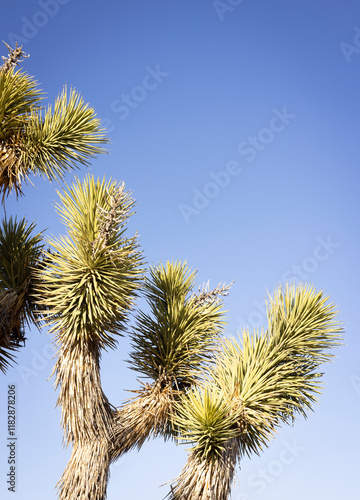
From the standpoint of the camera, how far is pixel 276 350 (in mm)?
6969

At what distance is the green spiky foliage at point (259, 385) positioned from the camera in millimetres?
6312

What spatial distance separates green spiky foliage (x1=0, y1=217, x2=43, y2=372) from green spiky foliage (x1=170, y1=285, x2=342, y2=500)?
2227mm

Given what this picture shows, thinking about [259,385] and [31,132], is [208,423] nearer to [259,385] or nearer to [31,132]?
[259,385]

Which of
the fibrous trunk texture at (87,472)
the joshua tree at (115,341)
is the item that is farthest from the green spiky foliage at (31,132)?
the fibrous trunk texture at (87,472)

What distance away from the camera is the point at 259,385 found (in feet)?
21.5

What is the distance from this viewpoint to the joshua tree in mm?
6344

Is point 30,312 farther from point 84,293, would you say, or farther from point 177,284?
point 177,284

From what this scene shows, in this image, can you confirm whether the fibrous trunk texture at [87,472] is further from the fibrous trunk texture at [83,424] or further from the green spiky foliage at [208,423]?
the green spiky foliage at [208,423]

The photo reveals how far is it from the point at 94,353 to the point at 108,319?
51 centimetres

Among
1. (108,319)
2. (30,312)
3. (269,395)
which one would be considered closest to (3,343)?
(30,312)

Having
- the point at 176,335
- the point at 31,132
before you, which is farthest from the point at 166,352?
the point at 31,132

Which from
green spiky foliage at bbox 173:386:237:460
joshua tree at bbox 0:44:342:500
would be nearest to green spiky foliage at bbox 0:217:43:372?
joshua tree at bbox 0:44:342:500

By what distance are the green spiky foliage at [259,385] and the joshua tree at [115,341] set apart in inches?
0.6

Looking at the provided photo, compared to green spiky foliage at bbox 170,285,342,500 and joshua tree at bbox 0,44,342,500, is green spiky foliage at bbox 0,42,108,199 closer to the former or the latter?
joshua tree at bbox 0,44,342,500
